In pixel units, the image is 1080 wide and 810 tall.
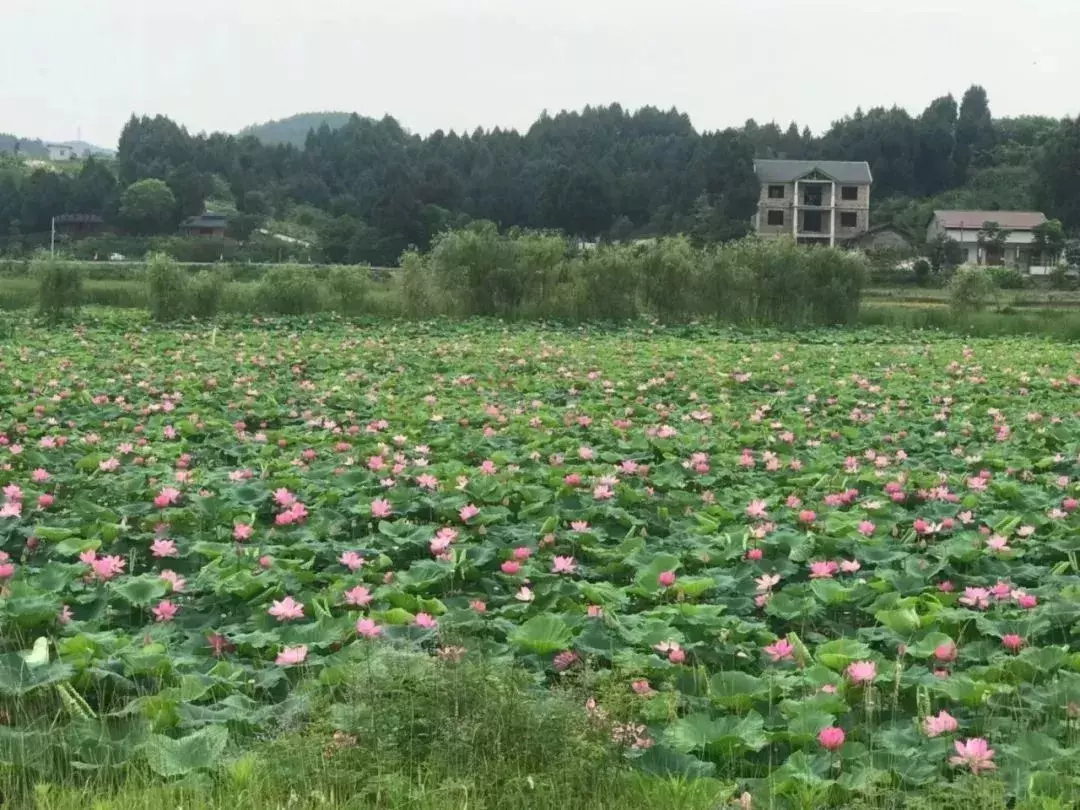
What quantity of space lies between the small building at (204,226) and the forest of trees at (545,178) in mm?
1228

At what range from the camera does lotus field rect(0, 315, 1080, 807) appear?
7.95 ft

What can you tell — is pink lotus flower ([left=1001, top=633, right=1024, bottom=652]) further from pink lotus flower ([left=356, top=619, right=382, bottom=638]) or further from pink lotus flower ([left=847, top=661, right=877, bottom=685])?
pink lotus flower ([left=356, top=619, right=382, bottom=638])

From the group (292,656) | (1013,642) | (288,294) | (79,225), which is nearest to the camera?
(292,656)

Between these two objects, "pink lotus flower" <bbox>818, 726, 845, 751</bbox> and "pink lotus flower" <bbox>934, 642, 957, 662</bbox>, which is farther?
"pink lotus flower" <bbox>934, 642, 957, 662</bbox>

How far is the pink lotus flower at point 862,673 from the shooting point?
2.48m

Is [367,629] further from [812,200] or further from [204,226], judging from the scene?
[204,226]

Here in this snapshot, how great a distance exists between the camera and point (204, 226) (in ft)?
235

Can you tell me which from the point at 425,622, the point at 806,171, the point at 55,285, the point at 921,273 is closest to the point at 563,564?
the point at 425,622

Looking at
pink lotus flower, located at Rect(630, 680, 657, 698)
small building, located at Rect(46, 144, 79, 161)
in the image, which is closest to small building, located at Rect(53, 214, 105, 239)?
pink lotus flower, located at Rect(630, 680, 657, 698)

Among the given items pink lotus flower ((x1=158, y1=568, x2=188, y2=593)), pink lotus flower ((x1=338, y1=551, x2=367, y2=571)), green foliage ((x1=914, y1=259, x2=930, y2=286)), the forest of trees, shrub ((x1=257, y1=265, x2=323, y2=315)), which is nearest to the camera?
pink lotus flower ((x1=158, y1=568, x2=188, y2=593))

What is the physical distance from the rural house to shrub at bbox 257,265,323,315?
4605cm

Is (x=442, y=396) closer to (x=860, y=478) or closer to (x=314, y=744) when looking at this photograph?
(x=860, y=478)

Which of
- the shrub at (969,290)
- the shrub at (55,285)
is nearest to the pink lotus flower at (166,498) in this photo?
the shrub at (55,285)

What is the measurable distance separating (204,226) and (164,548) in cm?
7248
